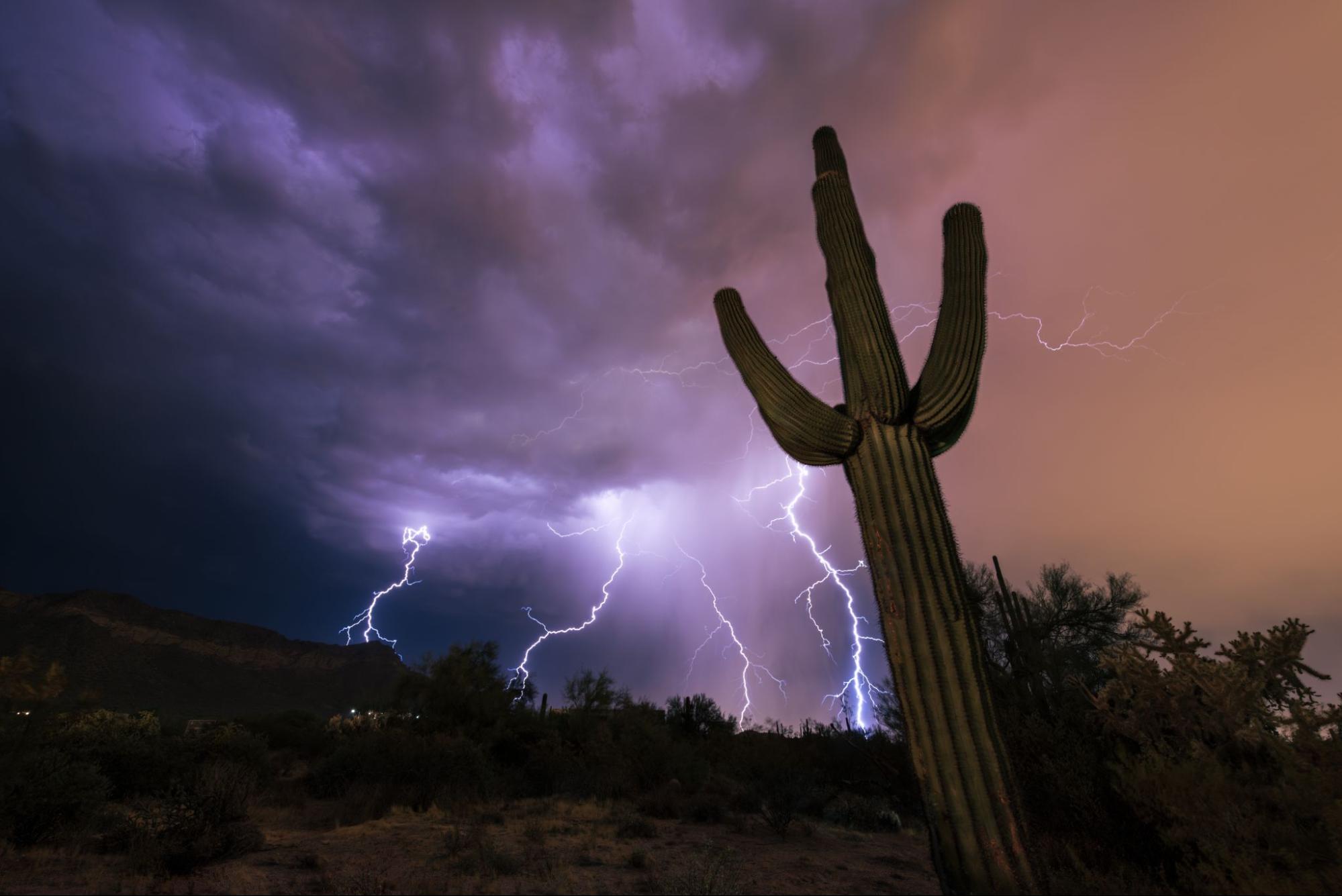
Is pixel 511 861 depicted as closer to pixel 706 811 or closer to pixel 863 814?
pixel 706 811

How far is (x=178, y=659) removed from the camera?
39.3 metres

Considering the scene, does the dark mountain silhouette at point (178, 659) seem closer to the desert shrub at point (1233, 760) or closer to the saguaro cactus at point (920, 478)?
the saguaro cactus at point (920, 478)

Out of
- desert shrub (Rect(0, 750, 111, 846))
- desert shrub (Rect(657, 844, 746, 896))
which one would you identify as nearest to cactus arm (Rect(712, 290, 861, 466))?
desert shrub (Rect(657, 844, 746, 896))

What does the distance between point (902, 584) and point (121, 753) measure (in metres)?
14.4

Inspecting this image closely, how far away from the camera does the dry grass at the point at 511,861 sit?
5512 mm

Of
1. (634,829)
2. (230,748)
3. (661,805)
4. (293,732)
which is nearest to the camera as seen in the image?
(634,829)

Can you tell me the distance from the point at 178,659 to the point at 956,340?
5495cm

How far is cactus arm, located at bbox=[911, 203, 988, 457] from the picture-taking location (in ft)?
17.9

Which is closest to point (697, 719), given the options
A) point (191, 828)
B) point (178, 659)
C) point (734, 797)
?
point (734, 797)

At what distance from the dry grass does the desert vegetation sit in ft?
0.18

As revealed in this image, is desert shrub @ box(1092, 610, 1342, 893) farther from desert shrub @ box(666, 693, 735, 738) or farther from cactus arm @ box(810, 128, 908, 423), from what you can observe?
desert shrub @ box(666, 693, 735, 738)

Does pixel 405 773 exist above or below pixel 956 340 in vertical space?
below

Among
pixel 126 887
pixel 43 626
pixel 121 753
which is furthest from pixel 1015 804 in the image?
pixel 43 626

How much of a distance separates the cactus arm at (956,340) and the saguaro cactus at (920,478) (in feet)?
0.05
